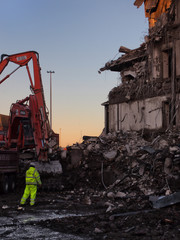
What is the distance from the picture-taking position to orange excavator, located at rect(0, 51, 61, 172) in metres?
14.5

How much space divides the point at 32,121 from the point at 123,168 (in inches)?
170

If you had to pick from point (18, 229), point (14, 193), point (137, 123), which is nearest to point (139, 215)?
point (18, 229)

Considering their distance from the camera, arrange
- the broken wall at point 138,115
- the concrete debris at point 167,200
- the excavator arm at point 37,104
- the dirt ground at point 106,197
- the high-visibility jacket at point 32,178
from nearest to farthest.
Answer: the dirt ground at point 106,197
the concrete debris at point 167,200
the high-visibility jacket at point 32,178
the excavator arm at point 37,104
the broken wall at point 138,115

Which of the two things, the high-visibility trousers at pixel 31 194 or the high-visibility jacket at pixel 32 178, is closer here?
the high-visibility trousers at pixel 31 194

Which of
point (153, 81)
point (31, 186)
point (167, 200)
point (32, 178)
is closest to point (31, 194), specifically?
point (31, 186)

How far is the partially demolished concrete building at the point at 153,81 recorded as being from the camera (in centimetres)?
1970

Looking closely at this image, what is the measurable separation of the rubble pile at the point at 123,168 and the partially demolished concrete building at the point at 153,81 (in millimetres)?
1699

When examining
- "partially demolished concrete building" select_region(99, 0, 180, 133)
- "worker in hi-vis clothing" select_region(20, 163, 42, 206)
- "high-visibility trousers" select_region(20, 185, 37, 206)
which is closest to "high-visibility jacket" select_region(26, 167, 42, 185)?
"worker in hi-vis clothing" select_region(20, 163, 42, 206)

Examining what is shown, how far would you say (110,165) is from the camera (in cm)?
1630

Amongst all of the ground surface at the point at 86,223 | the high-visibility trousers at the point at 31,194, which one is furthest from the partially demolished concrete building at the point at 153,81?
the ground surface at the point at 86,223

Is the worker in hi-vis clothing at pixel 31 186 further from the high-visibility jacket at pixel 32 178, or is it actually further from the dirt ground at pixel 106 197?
the dirt ground at pixel 106 197

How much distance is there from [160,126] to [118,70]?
26.3 feet

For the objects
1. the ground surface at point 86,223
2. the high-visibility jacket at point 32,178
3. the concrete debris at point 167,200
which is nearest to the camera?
the ground surface at point 86,223

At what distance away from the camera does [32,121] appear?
48.2 feet
